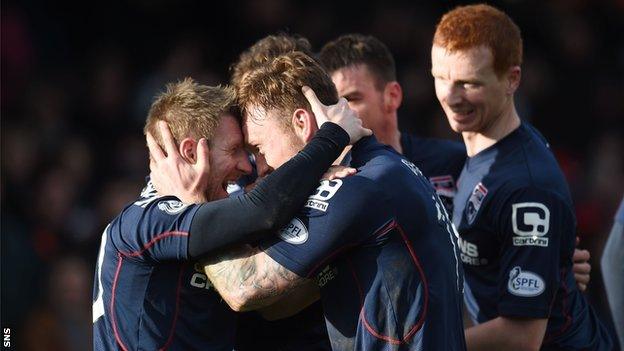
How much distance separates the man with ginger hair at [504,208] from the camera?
483 cm

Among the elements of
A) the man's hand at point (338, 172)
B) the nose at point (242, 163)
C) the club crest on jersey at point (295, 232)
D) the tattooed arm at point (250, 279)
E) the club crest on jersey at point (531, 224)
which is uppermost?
the nose at point (242, 163)

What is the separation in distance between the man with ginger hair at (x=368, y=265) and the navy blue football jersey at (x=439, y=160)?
1526mm

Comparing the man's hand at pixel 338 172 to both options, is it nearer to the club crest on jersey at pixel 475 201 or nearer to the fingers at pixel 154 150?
the fingers at pixel 154 150

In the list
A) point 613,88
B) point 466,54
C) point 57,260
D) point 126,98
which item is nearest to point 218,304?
point 466,54

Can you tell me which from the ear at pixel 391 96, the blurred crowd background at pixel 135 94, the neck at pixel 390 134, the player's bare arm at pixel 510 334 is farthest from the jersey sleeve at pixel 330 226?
the blurred crowd background at pixel 135 94

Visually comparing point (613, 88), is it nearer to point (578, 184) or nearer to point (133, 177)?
point (578, 184)

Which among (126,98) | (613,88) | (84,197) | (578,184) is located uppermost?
(126,98)

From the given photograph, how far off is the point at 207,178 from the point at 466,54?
5.15 feet

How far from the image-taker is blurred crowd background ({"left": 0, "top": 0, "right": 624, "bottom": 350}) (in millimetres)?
8898

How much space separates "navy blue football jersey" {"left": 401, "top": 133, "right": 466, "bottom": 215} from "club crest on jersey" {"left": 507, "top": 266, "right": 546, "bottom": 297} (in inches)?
29.8

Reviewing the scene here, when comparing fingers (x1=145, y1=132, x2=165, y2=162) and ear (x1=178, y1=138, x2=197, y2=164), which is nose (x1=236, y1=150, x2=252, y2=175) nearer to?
ear (x1=178, y1=138, x2=197, y2=164)

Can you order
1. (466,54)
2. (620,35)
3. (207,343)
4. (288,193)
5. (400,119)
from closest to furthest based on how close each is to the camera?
(288,193) → (207,343) → (466,54) → (400,119) → (620,35)

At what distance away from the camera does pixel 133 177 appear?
9.55m

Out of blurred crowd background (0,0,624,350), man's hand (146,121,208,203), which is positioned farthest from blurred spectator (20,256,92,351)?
man's hand (146,121,208,203)
